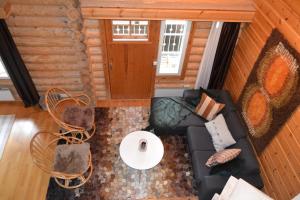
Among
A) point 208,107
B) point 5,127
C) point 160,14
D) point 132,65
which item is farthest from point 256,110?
point 5,127

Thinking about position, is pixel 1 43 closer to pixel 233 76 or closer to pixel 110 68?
pixel 110 68

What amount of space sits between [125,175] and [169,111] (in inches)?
52.6

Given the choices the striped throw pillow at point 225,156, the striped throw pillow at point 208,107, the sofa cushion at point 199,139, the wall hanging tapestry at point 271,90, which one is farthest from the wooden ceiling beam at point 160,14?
the striped throw pillow at point 225,156

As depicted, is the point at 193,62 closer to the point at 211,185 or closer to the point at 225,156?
the point at 225,156

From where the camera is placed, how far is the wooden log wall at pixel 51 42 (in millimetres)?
3625

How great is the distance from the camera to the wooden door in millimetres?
4156

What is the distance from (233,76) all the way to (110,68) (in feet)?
7.65

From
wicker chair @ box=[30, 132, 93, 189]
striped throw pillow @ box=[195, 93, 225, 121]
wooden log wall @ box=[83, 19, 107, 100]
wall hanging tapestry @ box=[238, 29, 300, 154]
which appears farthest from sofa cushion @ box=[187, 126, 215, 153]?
wooden log wall @ box=[83, 19, 107, 100]

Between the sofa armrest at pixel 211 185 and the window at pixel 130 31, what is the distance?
2.49 m

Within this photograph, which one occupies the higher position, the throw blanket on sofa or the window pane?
the window pane

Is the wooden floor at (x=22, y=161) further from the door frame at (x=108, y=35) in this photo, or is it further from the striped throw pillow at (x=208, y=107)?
the striped throw pillow at (x=208, y=107)

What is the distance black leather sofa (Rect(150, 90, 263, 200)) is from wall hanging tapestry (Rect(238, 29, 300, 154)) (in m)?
0.20

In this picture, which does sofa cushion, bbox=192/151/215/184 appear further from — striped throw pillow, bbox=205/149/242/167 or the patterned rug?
the patterned rug

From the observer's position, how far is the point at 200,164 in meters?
3.64
